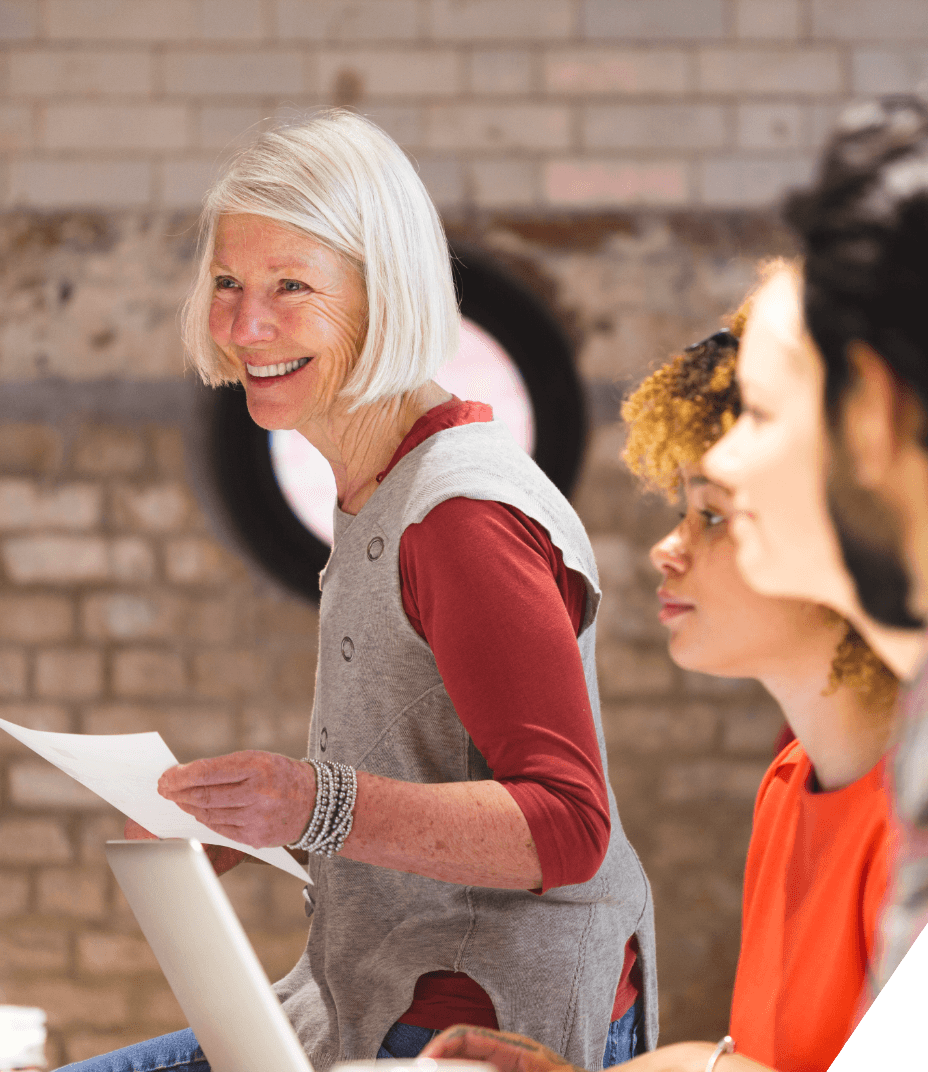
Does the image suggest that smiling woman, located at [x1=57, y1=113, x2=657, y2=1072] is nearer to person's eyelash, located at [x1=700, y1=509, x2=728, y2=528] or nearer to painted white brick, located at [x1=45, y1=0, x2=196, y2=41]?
person's eyelash, located at [x1=700, y1=509, x2=728, y2=528]

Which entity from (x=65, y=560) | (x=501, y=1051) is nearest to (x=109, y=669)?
(x=65, y=560)

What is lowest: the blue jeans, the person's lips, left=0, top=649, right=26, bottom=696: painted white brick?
the blue jeans

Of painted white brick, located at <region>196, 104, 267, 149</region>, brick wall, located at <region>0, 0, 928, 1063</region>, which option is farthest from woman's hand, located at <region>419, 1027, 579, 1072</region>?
painted white brick, located at <region>196, 104, 267, 149</region>

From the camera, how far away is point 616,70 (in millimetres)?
1057

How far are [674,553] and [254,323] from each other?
1.18 ft

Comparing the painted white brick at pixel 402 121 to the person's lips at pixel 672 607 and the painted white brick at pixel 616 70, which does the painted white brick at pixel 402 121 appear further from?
the person's lips at pixel 672 607

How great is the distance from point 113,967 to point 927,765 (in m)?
1.49

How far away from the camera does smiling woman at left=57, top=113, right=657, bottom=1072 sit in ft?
1.90

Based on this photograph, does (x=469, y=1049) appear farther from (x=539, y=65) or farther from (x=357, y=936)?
(x=539, y=65)

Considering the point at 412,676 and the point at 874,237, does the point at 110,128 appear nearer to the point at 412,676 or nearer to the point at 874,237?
the point at 412,676

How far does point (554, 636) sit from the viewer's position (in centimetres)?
60

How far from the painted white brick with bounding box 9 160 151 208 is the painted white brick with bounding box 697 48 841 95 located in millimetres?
687

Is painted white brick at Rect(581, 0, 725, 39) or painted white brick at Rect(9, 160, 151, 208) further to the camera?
painted white brick at Rect(9, 160, 151, 208)

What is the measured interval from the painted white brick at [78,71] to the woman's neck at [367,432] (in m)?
0.51
